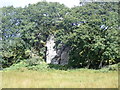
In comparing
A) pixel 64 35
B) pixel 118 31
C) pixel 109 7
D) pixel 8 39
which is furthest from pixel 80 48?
pixel 8 39

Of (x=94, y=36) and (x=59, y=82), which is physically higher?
(x=94, y=36)

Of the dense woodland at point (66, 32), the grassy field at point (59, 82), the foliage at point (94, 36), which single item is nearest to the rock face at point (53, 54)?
the dense woodland at point (66, 32)

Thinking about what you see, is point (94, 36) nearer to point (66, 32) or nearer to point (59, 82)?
point (66, 32)

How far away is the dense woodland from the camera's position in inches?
745

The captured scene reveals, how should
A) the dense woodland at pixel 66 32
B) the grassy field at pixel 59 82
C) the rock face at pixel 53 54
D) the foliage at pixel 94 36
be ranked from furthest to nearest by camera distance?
the rock face at pixel 53 54 < the dense woodland at pixel 66 32 < the foliage at pixel 94 36 < the grassy field at pixel 59 82

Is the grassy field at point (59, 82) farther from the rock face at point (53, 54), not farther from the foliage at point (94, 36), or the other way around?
the rock face at point (53, 54)

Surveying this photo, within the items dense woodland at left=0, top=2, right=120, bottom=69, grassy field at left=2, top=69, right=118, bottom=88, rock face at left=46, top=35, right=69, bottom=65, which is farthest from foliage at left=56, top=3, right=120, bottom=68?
grassy field at left=2, top=69, right=118, bottom=88

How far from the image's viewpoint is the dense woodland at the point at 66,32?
1892cm

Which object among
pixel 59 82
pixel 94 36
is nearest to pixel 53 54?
pixel 94 36

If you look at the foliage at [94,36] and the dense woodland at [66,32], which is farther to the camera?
the dense woodland at [66,32]

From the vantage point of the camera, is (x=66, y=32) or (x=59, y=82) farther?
(x=66, y=32)

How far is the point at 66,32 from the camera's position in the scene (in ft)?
74.1

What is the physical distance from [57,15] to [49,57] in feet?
19.2

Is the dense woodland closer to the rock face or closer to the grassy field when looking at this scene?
the rock face
